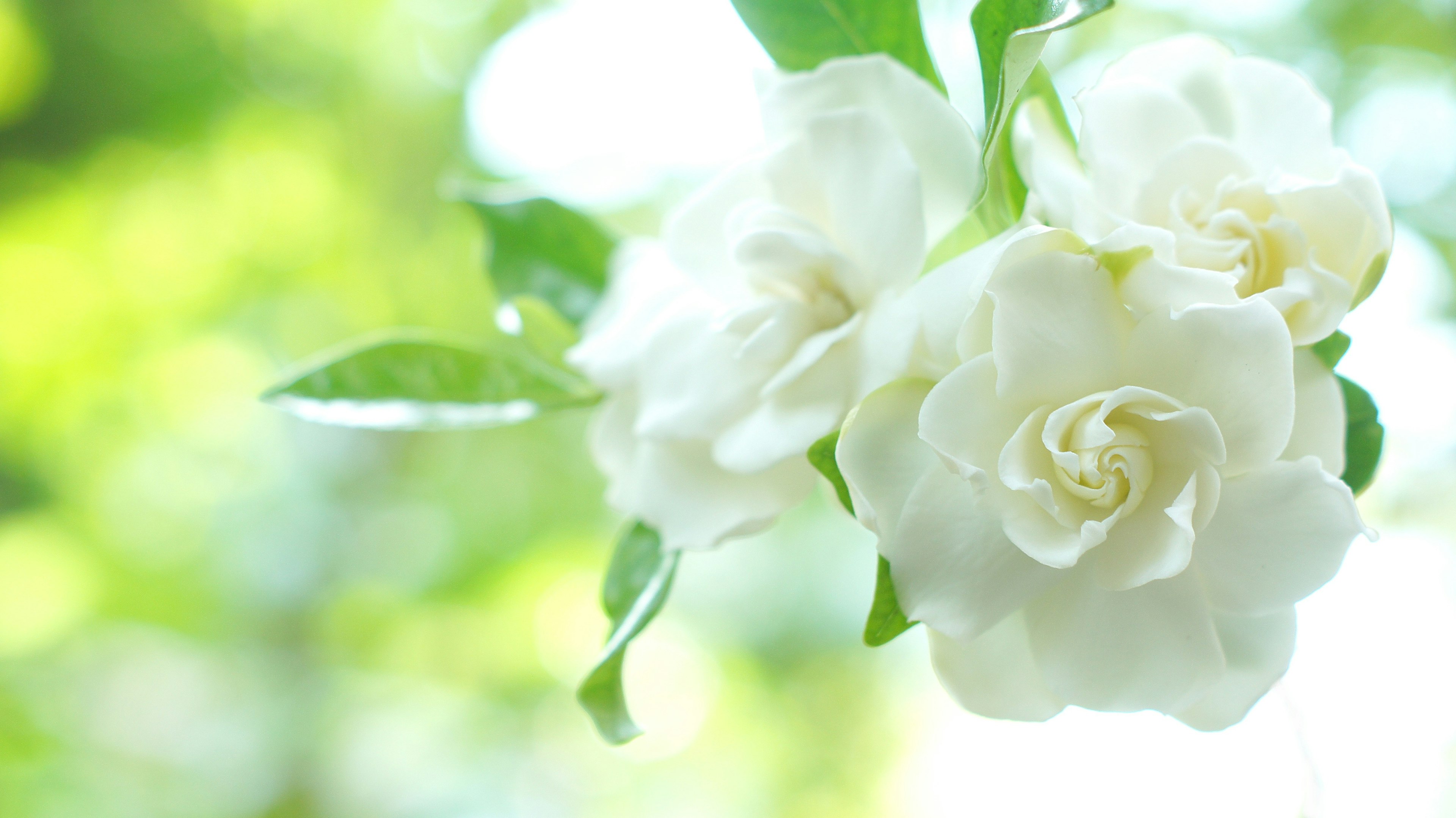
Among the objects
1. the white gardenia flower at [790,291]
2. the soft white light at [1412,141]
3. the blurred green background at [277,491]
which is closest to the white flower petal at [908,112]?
the white gardenia flower at [790,291]

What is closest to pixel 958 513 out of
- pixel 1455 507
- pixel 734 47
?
pixel 1455 507

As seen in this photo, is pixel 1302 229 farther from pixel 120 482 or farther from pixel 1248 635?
pixel 120 482

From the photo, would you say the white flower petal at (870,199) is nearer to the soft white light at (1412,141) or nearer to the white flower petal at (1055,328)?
the white flower petal at (1055,328)

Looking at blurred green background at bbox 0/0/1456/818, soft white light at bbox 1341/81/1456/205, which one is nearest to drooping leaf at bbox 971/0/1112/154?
soft white light at bbox 1341/81/1456/205

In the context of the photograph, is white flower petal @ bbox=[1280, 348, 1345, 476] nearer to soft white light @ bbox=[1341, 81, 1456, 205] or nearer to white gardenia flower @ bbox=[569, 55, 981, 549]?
white gardenia flower @ bbox=[569, 55, 981, 549]

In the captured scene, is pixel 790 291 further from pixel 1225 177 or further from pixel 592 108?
pixel 592 108

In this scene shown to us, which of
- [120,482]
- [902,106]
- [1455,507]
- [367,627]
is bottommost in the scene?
[367,627]

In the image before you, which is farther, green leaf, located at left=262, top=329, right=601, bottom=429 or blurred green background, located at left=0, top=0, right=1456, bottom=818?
blurred green background, located at left=0, top=0, right=1456, bottom=818
